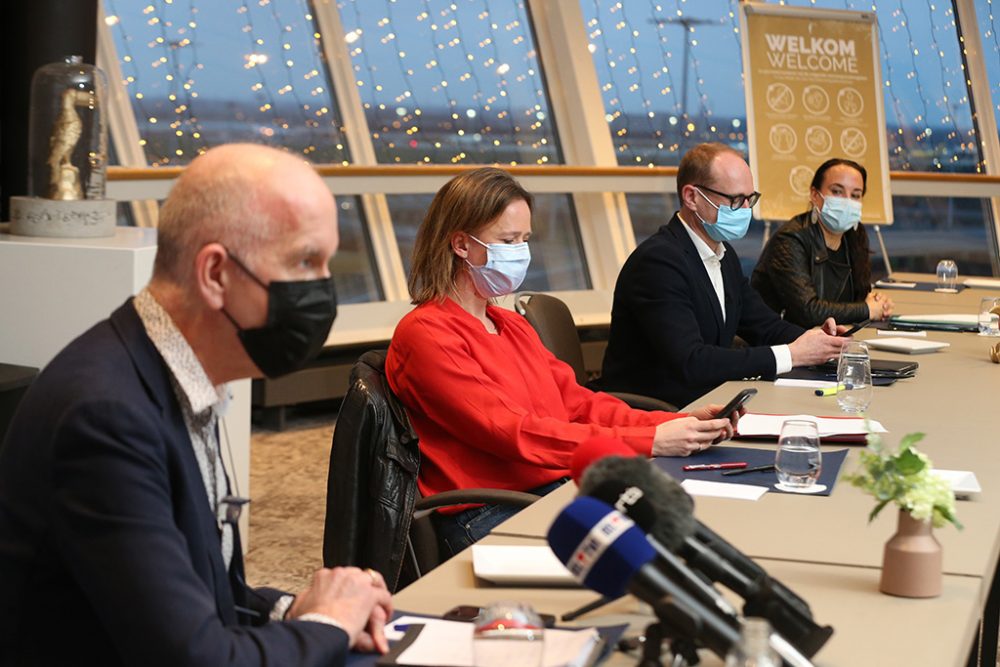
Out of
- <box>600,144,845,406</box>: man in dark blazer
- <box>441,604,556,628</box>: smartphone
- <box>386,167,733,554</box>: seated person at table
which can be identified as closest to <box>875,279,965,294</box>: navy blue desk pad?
<box>600,144,845,406</box>: man in dark blazer

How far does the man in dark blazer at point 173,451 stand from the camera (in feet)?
4.54

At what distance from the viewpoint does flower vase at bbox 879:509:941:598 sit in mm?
1789

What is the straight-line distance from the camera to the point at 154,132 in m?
6.74

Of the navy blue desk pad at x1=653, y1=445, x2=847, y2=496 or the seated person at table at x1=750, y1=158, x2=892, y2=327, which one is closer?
the navy blue desk pad at x1=653, y1=445, x2=847, y2=496

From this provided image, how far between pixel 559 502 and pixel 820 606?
27.8 inches

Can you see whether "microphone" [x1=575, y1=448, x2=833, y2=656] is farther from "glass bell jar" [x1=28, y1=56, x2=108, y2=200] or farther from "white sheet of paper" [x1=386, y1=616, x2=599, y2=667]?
"glass bell jar" [x1=28, y1=56, x2=108, y2=200]

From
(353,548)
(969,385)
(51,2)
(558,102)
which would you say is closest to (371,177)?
(558,102)

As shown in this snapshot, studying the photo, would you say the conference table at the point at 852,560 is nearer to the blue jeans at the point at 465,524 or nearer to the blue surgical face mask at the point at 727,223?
the blue jeans at the point at 465,524

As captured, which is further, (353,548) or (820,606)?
(353,548)

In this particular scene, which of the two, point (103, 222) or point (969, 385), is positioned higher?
point (103, 222)

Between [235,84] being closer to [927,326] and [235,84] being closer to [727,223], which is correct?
[727,223]

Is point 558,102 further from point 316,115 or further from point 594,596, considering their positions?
point 594,596

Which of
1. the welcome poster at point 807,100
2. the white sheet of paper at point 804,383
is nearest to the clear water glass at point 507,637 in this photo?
the white sheet of paper at point 804,383

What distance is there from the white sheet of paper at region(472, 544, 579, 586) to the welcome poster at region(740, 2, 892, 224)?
552 centimetres
